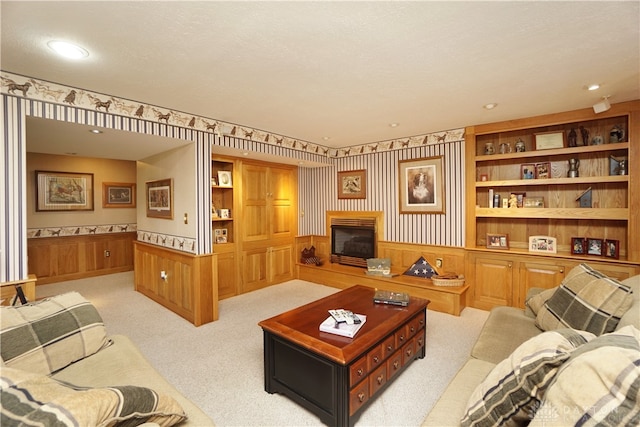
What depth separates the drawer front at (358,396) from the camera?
1798mm

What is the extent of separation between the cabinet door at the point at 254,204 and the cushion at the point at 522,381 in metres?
4.13

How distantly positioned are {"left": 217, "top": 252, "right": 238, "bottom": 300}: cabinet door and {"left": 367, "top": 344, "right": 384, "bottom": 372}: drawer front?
3.08 metres

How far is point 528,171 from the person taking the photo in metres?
3.83

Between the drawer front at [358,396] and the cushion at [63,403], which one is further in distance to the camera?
the drawer front at [358,396]

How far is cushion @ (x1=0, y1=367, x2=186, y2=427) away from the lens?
767 millimetres

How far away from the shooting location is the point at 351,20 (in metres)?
1.69

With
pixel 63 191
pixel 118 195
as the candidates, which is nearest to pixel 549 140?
pixel 118 195

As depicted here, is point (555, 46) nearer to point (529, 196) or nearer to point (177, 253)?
point (529, 196)

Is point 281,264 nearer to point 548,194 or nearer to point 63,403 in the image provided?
point 548,194

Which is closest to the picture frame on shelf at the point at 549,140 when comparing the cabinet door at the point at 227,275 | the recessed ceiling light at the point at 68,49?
the cabinet door at the point at 227,275

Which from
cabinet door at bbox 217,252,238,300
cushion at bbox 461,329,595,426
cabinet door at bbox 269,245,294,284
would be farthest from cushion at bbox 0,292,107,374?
cabinet door at bbox 269,245,294,284

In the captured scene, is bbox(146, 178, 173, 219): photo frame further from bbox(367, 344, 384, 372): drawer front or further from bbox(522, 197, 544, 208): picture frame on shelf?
bbox(522, 197, 544, 208): picture frame on shelf

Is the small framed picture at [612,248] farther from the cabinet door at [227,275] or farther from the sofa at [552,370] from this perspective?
the cabinet door at [227,275]

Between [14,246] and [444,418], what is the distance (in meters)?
3.27
